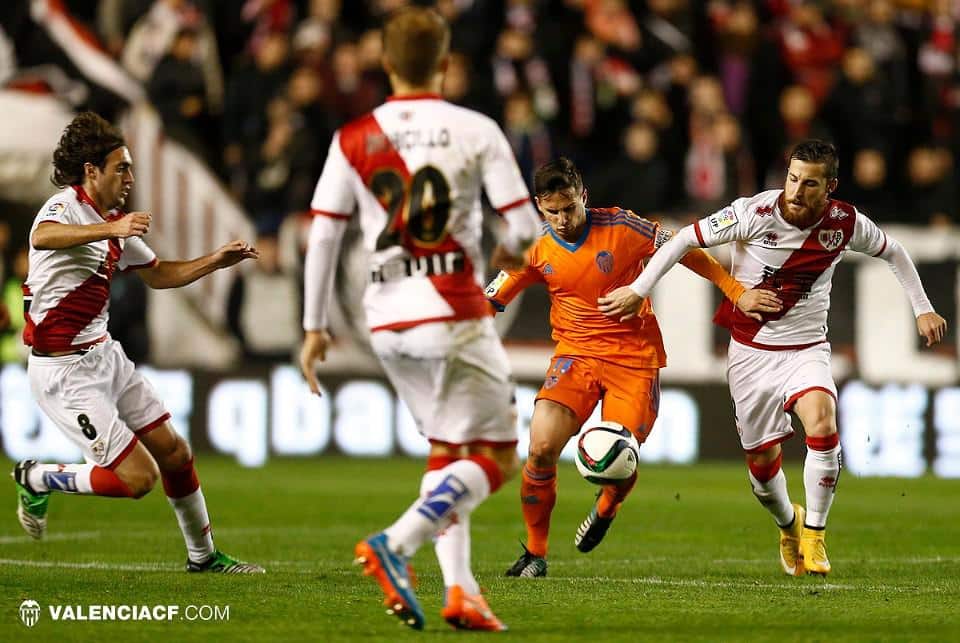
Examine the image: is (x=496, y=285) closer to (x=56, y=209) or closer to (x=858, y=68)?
(x=56, y=209)

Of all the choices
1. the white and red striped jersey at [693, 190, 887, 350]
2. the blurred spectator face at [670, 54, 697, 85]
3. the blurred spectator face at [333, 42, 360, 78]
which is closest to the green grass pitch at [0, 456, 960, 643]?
the white and red striped jersey at [693, 190, 887, 350]

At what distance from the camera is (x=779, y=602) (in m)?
7.50

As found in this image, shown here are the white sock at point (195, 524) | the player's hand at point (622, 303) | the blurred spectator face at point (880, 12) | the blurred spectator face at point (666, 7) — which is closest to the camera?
the player's hand at point (622, 303)

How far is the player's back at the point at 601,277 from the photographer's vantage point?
29.5 ft

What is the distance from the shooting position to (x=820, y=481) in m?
8.82

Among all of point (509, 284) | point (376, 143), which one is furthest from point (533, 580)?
point (376, 143)

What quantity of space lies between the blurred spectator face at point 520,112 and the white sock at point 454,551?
10403 millimetres

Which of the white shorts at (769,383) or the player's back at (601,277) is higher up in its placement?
the player's back at (601,277)

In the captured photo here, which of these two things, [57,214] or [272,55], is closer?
[57,214]

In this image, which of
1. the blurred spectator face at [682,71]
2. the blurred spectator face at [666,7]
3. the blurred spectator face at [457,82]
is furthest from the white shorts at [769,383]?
the blurred spectator face at [666,7]

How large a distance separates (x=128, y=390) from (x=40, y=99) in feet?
32.1

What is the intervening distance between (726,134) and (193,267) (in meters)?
9.48

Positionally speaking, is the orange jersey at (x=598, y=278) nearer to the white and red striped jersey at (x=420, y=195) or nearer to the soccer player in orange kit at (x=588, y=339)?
the soccer player in orange kit at (x=588, y=339)

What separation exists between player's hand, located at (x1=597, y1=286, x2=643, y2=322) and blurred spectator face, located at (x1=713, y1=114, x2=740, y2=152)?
29.2 ft
